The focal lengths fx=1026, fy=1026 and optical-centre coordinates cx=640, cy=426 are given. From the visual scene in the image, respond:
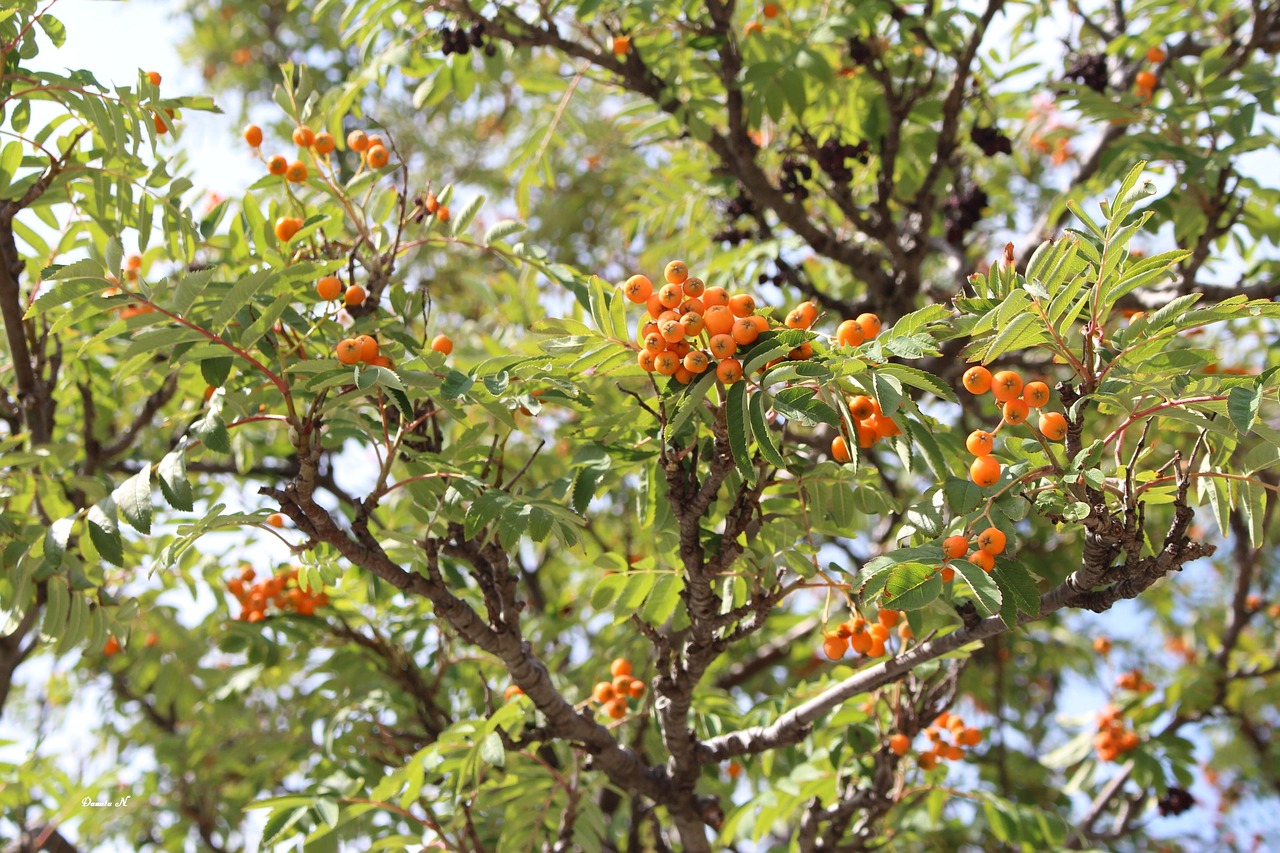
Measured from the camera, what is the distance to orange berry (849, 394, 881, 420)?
200cm

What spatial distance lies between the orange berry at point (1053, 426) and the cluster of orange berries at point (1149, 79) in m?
2.70

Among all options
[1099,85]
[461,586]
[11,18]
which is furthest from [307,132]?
[1099,85]

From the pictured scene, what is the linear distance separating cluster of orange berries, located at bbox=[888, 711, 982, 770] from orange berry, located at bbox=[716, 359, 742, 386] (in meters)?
1.51

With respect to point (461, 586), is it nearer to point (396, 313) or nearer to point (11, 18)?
point (396, 313)

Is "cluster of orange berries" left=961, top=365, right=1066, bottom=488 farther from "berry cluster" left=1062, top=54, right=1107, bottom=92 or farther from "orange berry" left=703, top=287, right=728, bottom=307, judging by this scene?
"berry cluster" left=1062, top=54, right=1107, bottom=92

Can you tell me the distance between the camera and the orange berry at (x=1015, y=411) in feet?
6.03

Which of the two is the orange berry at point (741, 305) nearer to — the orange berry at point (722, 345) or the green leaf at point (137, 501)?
the orange berry at point (722, 345)

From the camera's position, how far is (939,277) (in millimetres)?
6141

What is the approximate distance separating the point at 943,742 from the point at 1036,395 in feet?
5.60

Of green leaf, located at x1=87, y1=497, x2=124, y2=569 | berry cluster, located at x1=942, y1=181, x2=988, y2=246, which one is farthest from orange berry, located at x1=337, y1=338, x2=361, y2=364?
berry cluster, located at x1=942, y1=181, x2=988, y2=246

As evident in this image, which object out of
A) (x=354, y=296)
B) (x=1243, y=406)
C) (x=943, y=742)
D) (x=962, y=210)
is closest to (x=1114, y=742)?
(x=943, y=742)

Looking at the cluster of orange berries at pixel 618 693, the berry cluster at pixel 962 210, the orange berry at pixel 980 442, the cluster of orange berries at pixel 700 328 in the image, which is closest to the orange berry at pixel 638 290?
the cluster of orange berries at pixel 700 328

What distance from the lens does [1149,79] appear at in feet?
13.4

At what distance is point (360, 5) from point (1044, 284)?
8.71 ft
